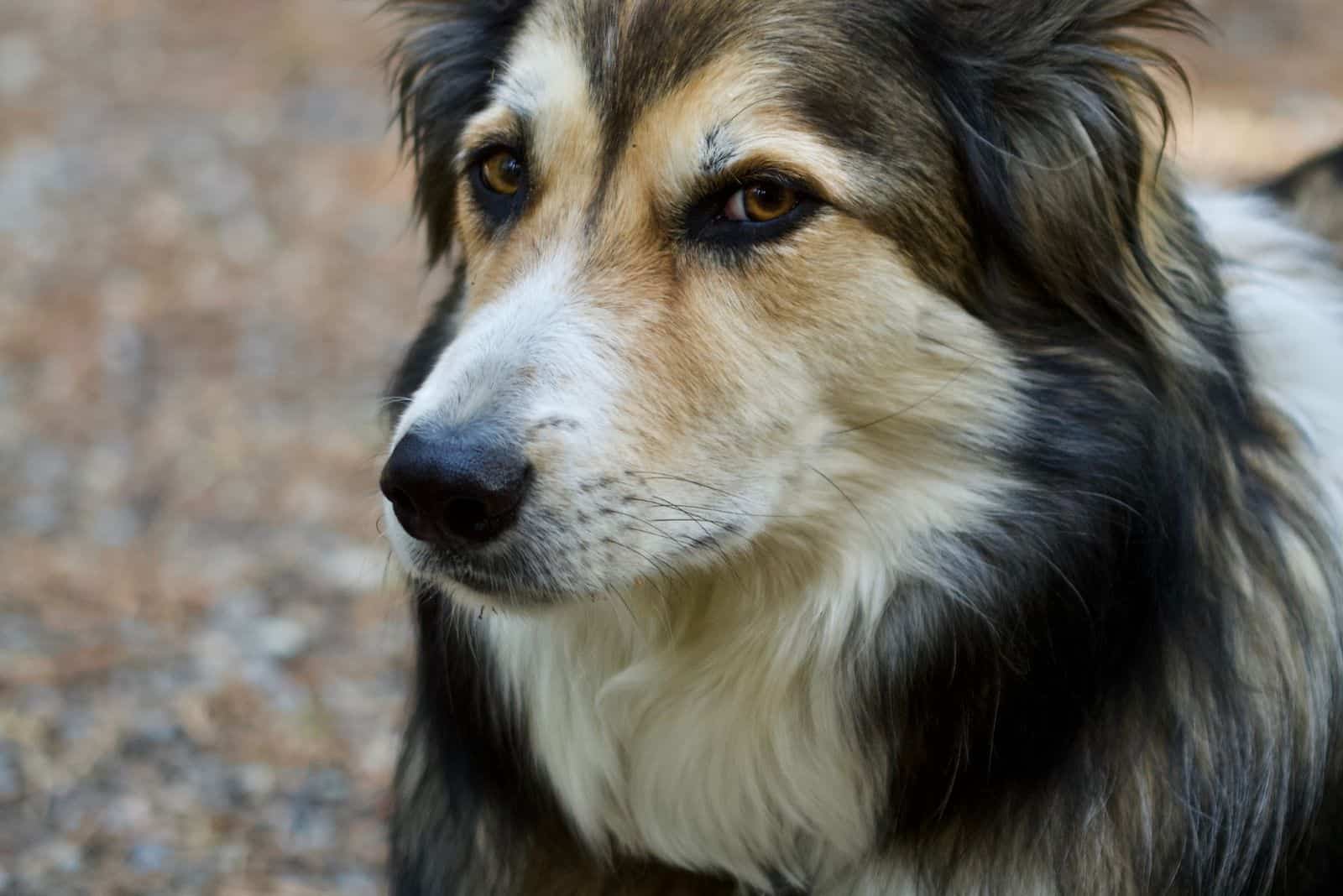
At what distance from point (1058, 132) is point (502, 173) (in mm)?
938

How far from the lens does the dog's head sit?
2.43m

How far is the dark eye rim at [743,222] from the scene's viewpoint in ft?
8.08

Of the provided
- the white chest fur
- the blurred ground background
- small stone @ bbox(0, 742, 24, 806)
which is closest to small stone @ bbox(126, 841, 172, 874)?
the blurred ground background

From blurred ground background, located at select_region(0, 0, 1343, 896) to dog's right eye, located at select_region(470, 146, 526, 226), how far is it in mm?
1435

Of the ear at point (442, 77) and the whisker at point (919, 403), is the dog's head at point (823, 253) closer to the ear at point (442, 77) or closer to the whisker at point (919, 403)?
the whisker at point (919, 403)

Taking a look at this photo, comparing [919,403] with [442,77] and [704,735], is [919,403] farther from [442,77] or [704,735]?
[442,77]

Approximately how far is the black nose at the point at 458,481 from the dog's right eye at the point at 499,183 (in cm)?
63

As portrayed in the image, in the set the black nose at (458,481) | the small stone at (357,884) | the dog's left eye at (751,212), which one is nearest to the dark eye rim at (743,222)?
the dog's left eye at (751,212)

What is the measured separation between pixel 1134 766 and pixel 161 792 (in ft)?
7.82

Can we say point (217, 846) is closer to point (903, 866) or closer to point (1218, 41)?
point (903, 866)

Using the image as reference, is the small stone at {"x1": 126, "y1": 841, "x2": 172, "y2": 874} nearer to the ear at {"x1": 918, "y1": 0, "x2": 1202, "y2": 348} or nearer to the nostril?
the nostril

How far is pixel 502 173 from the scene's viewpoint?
2738 millimetres

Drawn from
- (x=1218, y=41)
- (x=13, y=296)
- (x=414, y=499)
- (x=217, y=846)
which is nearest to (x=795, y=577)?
(x=414, y=499)

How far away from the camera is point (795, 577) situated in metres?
2.56
